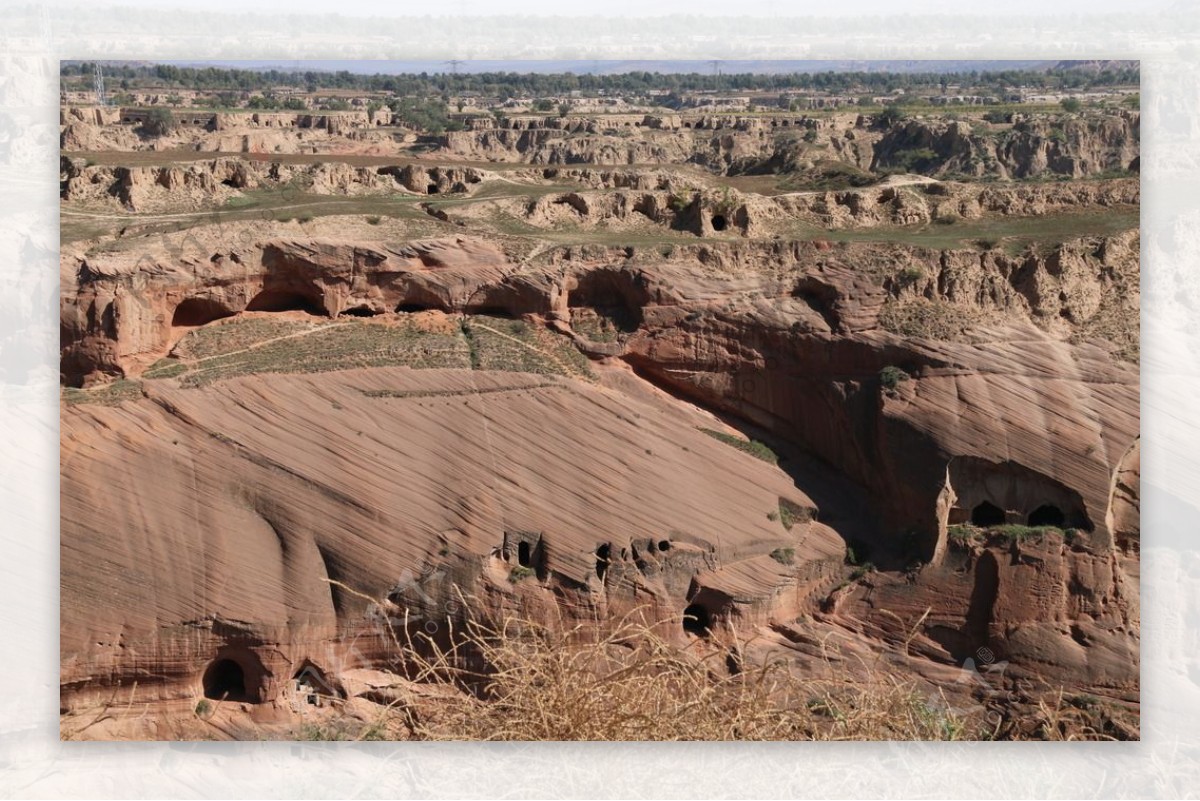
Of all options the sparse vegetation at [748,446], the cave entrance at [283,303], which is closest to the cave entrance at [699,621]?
the sparse vegetation at [748,446]

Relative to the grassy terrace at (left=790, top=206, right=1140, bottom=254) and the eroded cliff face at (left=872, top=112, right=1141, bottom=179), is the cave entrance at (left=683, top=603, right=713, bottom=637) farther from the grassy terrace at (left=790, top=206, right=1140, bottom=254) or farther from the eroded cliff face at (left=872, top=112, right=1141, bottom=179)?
the eroded cliff face at (left=872, top=112, right=1141, bottom=179)

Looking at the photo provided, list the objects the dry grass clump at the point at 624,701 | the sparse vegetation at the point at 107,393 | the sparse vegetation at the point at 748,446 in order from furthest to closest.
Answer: the sparse vegetation at the point at 748,446
the sparse vegetation at the point at 107,393
the dry grass clump at the point at 624,701

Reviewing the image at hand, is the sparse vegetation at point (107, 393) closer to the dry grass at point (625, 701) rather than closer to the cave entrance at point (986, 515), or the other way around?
the dry grass at point (625, 701)

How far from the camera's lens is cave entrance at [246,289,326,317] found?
14289 mm

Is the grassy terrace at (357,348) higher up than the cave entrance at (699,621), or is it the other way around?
the grassy terrace at (357,348)

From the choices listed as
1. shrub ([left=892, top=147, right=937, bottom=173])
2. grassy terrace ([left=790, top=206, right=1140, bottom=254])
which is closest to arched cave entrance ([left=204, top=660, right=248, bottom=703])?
grassy terrace ([left=790, top=206, right=1140, bottom=254])

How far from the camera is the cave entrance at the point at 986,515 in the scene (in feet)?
45.3

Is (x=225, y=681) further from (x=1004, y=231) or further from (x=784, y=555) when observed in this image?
(x=1004, y=231)

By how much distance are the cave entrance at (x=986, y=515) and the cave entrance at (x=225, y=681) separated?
7509mm

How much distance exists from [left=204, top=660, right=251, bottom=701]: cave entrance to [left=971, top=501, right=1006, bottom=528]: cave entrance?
24.6ft

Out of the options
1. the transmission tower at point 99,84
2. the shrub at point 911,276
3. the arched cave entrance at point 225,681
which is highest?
the transmission tower at point 99,84

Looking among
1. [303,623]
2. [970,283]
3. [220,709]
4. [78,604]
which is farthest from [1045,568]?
[78,604]

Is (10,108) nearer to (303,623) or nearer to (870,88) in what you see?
(303,623)

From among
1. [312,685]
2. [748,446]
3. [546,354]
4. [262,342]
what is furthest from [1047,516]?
[262,342]
